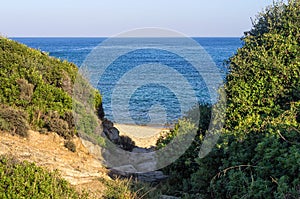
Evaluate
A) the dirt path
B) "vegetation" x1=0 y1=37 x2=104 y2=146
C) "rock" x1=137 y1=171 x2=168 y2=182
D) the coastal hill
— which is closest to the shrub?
the coastal hill

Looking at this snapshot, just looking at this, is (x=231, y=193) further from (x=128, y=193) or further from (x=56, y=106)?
(x=56, y=106)

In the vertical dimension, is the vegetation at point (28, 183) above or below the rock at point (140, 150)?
above

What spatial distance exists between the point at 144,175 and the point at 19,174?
5.01 meters

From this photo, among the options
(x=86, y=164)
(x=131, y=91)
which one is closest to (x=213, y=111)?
(x=86, y=164)

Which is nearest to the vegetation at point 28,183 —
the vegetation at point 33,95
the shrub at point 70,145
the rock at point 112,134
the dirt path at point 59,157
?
the dirt path at point 59,157

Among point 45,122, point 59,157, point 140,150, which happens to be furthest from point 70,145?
point 140,150

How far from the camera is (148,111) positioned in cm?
2942

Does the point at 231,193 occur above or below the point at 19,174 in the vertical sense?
below

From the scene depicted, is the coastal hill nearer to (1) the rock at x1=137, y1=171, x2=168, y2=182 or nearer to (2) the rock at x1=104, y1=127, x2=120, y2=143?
(2) the rock at x1=104, y1=127, x2=120, y2=143

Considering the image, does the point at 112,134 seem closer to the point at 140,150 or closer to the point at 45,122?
the point at 140,150

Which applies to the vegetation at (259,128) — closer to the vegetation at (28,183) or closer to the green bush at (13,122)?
the vegetation at (28,183)

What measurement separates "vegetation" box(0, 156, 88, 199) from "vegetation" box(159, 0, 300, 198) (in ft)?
9.42

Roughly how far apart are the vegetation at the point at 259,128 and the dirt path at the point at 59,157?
179cm

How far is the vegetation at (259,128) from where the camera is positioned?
687 cm
